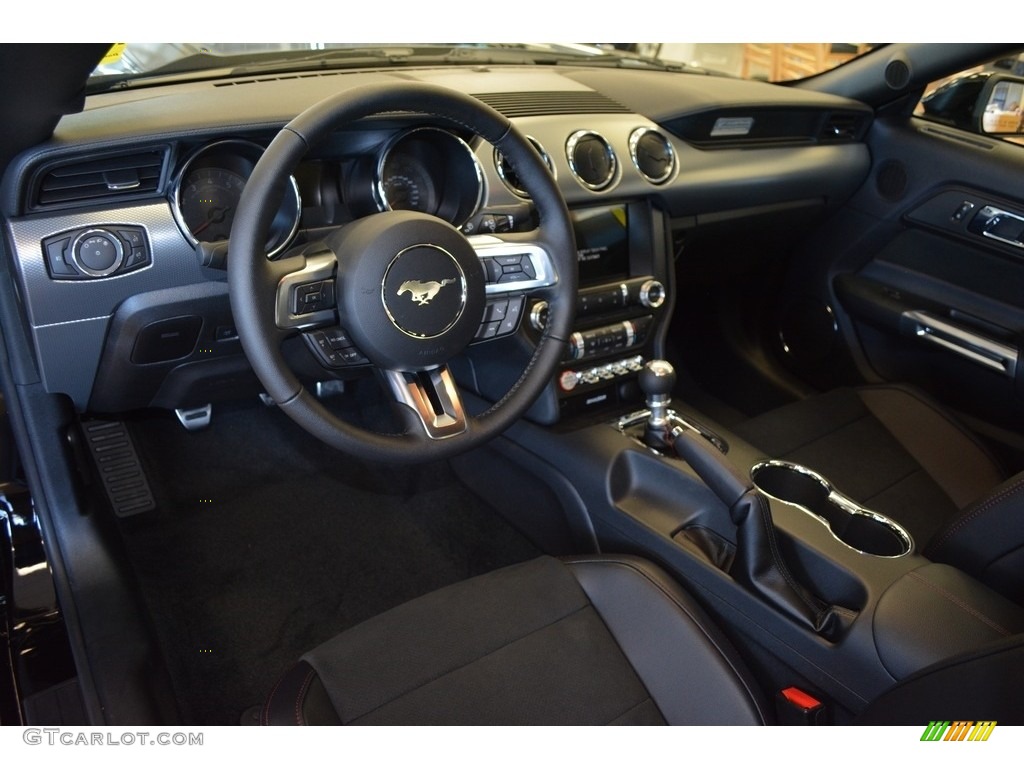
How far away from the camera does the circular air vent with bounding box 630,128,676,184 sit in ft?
6.09

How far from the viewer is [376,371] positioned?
1327 millimetres

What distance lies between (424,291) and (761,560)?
69 centimetres

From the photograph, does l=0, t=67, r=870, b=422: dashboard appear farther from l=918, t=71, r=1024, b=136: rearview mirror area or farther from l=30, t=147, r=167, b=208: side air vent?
l=918, t=71, r=1024, b=136: rearview mirror area

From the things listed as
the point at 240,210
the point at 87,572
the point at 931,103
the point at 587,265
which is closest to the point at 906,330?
the point at 931,103

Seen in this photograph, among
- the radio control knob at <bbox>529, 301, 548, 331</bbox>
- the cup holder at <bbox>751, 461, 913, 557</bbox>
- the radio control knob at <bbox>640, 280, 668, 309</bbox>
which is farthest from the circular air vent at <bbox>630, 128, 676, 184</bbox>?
the cup holder at <bbox>751, 461, 913, 557</bbox>

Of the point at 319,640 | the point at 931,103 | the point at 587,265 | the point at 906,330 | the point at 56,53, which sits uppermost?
the point at 56,53

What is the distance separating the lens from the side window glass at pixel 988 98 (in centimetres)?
208

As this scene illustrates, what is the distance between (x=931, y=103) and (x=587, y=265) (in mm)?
1132

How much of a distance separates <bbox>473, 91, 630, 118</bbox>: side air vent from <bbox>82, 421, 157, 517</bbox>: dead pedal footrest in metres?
1.12

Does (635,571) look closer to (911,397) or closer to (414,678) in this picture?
(414,678)

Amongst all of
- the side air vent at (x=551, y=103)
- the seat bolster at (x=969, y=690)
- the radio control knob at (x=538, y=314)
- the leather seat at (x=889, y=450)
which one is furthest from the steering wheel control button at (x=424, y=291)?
the leather seat at (x=889, y=450)

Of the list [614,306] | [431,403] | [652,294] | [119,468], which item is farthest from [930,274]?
[119,468]

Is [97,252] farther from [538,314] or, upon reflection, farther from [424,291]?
[538,314]

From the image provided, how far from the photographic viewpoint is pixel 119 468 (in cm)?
194
